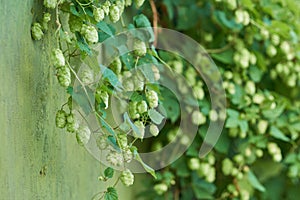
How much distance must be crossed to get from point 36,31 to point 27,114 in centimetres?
16

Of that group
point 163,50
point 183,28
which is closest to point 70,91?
point 163,50

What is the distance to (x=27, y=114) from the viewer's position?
1202mm

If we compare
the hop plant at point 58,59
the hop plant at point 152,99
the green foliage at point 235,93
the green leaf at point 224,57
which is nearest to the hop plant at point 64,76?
the hop plant at point 58,59

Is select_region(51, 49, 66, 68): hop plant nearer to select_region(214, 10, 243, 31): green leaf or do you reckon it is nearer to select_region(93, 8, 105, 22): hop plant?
select_region(93, 8, 105, 22): hop plant

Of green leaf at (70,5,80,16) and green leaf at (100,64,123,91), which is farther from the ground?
green leaf at (70,5,80,16)

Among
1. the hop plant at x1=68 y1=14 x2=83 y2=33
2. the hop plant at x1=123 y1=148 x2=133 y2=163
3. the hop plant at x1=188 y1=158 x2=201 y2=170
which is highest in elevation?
the hop plant at x1=68 y1=14 x2=83 y2=33

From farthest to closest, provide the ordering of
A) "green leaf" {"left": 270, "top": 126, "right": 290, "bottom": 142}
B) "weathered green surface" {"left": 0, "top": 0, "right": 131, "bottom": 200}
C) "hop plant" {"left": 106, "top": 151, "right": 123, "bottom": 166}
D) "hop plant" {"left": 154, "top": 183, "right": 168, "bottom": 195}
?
"green leaf" {"left": 270, "top": 126, "right": 290, "bottom": 142} → "hop plant" {"left": 154, "top": 183, "right": 168, "bottom": 195} → "hop plant" {"left": 106, "top": 151, "right": 123, "bottom": 166} → "weathered green surface" {"left": 0, "top": 0, "right": 131, "bottom": 200}

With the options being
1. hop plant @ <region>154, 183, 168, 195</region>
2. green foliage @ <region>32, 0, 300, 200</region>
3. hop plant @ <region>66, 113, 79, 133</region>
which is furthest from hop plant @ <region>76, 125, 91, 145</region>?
hop plant @ <region>154, 183, 168, 195</region>

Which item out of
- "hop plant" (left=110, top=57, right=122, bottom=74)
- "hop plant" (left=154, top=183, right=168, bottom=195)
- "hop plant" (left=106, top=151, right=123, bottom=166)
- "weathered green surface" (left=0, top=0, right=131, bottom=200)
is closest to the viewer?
"weathered green surface" (left=0, top=0, right=131, bottom=200)

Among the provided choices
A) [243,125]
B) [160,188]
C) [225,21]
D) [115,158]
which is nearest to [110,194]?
[115,158]

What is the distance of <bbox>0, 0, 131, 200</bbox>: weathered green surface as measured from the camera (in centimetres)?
113

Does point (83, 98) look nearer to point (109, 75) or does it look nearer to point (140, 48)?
point (109, 75)

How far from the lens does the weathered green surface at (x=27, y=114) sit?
1.13 metres

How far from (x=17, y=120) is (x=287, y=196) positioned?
1547 mm
